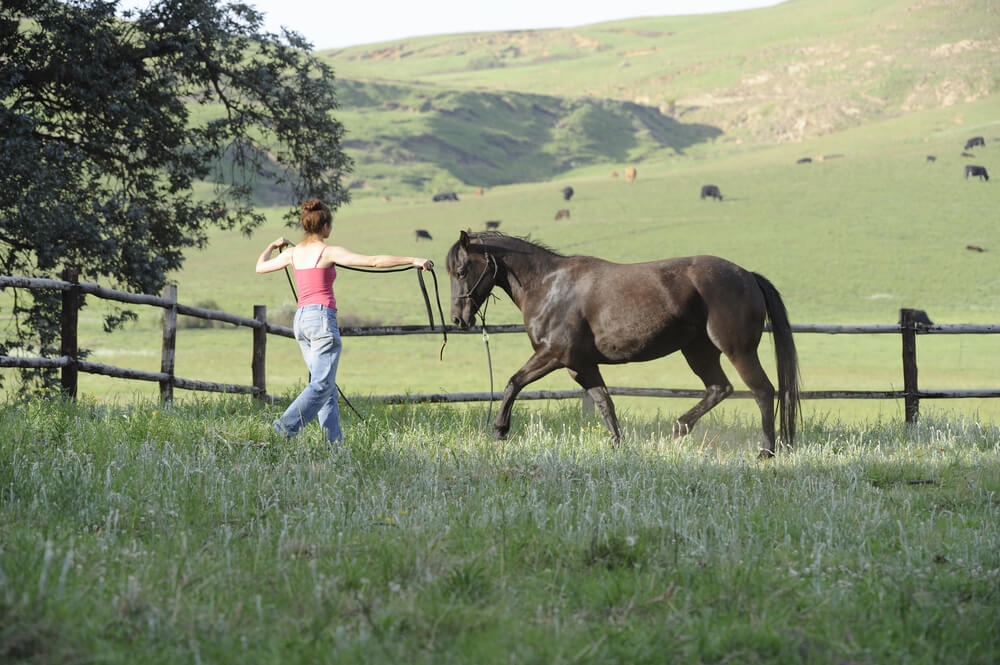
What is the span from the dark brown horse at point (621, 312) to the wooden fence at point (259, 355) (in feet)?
2.93

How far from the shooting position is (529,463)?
7.67 metres

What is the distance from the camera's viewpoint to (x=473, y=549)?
527 cm

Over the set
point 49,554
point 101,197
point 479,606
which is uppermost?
point 101,197

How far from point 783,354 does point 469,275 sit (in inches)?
111

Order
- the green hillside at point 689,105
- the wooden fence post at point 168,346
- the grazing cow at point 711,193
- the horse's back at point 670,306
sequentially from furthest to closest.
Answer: the green hillside at point 689,105
the grazing cow at point 711,193
the wooden fence post at point 168,346
the horse's back at point 670,306

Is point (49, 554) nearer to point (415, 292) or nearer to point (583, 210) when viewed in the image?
point (415, 292)

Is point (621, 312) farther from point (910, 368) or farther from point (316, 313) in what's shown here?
point (910, 368)

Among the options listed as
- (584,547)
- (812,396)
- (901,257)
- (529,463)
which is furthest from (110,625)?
(901,257)

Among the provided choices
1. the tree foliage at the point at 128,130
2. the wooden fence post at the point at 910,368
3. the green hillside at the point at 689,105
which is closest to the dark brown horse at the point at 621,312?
the wooden fence post at the point at 910,368

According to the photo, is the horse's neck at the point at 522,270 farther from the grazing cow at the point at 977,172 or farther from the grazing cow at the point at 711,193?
the grazing cow at the point at 977,172

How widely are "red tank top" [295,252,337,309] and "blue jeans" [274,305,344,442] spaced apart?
0.05 metres

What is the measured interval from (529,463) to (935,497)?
2.72 m

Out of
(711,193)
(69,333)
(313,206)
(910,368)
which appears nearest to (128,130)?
(69,333)

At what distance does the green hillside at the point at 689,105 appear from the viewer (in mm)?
130000
